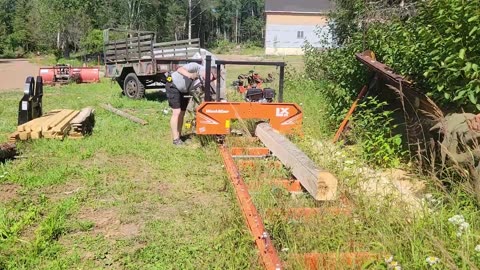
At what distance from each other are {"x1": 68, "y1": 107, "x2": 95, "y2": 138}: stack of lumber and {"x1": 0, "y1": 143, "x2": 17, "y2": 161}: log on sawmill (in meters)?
1.41

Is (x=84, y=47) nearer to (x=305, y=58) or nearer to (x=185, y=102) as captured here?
(x=305, y=58)

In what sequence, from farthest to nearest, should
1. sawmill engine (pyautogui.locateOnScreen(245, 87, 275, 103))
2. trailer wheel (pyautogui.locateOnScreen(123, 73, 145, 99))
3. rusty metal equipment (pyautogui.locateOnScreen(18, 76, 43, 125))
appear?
1. trailer wheel (pyautogui.locateOnScreen(123, 73, 145, 99))
2. sawmill engine (pyautogui.locateOnScreen(245, 87, 275, 103))
3. rusty metal equipment (pyautogui.locateOnScreen(18, 76, 43, 125))

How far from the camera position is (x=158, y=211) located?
465cm

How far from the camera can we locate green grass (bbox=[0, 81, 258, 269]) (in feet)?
11.6

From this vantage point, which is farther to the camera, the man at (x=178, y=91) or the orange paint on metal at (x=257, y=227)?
the man at (x=178, y=91)

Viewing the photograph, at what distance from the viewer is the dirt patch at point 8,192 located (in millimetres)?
4871

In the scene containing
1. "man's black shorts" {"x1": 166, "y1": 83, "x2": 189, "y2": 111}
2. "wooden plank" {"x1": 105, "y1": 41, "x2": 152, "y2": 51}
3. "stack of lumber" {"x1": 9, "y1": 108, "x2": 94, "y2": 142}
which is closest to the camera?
"stack of lumber" {"x1": 9, "y1": 108, "x2": 94, "y2": 142}

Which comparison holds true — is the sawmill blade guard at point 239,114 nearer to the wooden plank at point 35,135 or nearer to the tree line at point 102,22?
the wooden plank at point 35,135

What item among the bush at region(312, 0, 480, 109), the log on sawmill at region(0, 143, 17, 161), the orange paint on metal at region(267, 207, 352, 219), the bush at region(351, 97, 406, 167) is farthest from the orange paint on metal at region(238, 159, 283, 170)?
the log on sawmill at region(0, 143, 17, 161)

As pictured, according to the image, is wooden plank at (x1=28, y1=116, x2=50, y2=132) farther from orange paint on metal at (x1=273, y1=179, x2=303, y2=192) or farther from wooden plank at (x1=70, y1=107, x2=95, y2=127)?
orange paint on metal at (x1=273, y1=179, x2=303, y2=192)

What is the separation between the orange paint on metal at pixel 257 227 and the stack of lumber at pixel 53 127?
4.01m

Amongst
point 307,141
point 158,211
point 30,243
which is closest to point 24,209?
point 30,243

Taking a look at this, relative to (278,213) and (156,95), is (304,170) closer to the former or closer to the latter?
(278,213)

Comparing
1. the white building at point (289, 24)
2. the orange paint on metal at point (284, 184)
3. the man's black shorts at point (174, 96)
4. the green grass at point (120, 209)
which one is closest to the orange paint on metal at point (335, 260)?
the green grass at point (120, 209)
